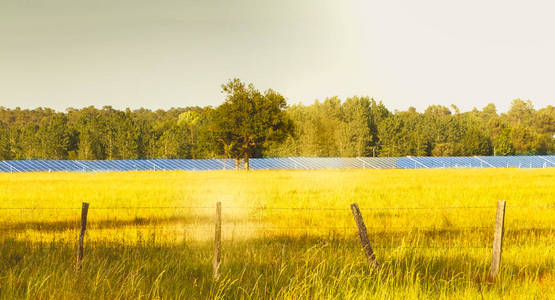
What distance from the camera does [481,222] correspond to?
17312 mm

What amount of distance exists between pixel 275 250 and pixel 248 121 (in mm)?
56966

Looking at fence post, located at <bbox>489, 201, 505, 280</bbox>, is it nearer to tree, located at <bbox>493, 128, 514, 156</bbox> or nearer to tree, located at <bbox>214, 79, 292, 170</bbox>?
tree, located at <bbox>214, 79, 292, 170</bbox>

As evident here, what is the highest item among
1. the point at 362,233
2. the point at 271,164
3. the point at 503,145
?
the point at 503,145

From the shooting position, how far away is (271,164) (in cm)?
8556

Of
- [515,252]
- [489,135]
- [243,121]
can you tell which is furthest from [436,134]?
[515,252]

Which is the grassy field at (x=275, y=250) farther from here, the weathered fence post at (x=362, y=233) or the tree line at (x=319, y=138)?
the tree line at (x=319, y=138)

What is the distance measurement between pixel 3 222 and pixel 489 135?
125097mm

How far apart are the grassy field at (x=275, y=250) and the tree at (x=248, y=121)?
41.9 m

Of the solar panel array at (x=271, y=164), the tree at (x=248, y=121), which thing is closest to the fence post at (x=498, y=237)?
the tree at (x=248, y=121)

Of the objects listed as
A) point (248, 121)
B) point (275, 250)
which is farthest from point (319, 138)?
point (275, 250)

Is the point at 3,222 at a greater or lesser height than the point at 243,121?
lesser

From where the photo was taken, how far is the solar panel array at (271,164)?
7756cm

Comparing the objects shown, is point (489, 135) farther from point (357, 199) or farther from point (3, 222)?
point (3, 222)

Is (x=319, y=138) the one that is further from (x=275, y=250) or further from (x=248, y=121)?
(x=275, y=250)
